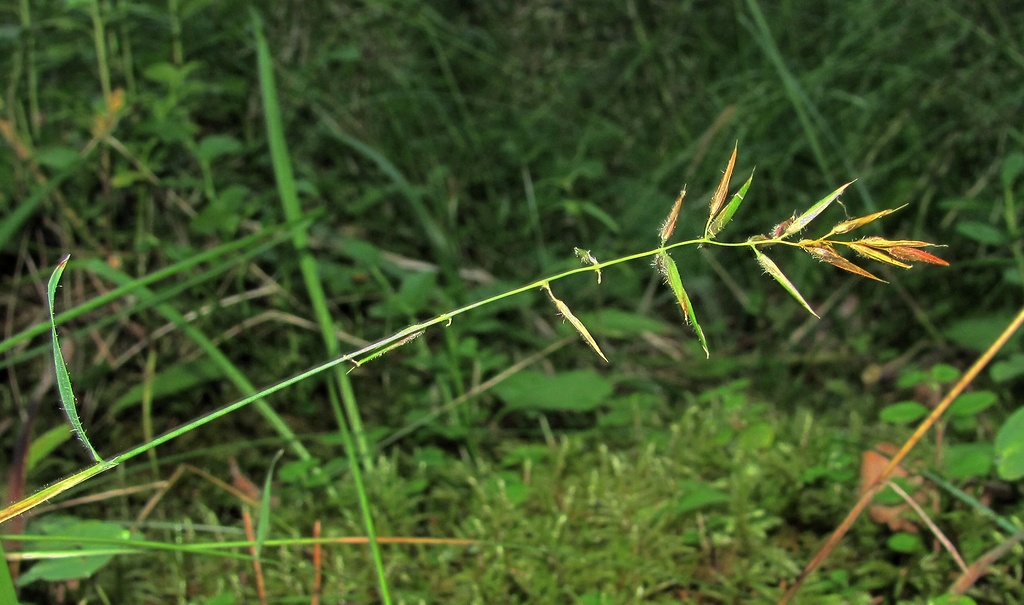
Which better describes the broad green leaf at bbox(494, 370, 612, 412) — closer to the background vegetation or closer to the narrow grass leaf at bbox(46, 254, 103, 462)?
the background vegetation

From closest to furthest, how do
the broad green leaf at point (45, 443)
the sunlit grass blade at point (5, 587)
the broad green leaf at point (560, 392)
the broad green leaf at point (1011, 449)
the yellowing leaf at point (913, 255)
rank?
the yellowing leaf at point (913, 255), the sunlit grass blade at point (5, 587), the broad green leaf at point (1011, 449), the broad green leaf at point (45, 443), the broad green leaf at point (560, 392)

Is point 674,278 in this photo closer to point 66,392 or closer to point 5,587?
point 66,392

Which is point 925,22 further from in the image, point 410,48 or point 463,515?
point 463,515

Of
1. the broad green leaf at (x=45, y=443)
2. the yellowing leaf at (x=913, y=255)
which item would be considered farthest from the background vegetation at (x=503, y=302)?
the yellowing leaf at (x=913, y=255)

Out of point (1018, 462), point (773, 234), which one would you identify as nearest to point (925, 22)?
point (1018, 462)

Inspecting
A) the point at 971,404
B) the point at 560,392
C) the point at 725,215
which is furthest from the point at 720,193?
the point at 560,392

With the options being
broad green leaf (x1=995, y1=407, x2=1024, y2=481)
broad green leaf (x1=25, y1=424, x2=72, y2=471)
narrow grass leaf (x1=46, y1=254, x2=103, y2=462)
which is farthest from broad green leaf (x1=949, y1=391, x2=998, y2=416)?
broad green leaf (x1=25, y1=424, x2=72, y2=471)

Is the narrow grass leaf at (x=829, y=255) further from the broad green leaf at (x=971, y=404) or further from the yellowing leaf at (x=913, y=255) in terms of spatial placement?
the broad green leaf at (x=971, y=404)
